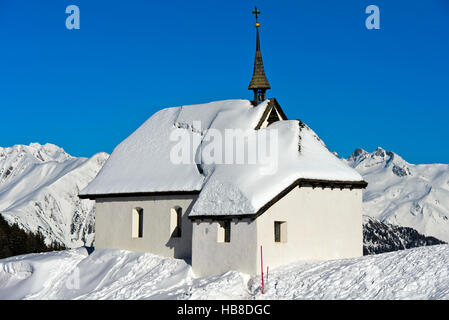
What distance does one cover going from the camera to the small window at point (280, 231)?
118 feet

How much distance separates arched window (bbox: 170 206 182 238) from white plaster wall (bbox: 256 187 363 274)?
663 centimetres

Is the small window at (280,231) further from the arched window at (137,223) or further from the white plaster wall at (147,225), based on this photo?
the arched window at (137,223)

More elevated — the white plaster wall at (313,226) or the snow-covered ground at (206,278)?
the white plaster wall at (313,226)

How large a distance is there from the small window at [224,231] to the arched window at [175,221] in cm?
474

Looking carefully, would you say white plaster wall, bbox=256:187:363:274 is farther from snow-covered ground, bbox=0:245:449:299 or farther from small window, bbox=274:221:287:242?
snow-covered ground, bbox=0:245:449:299

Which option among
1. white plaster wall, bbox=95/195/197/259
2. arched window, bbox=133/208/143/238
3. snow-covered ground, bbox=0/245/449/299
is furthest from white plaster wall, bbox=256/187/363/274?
arched window, bbox=133/208/143/238

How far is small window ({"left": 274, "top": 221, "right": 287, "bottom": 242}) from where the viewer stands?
36.0 meters

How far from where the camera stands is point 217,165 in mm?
39125

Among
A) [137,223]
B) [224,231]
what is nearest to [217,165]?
[224,231]

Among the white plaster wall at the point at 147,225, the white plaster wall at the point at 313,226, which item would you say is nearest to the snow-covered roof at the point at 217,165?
the white plaster wall at the point at 147,225

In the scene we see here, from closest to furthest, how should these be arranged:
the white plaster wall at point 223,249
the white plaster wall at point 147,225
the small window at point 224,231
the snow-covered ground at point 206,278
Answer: the snow-covered ground at point 206,278 → the white plaster wall at point 223,249 → the small window at point 224,231 → the white plaster wall at point 147,225
